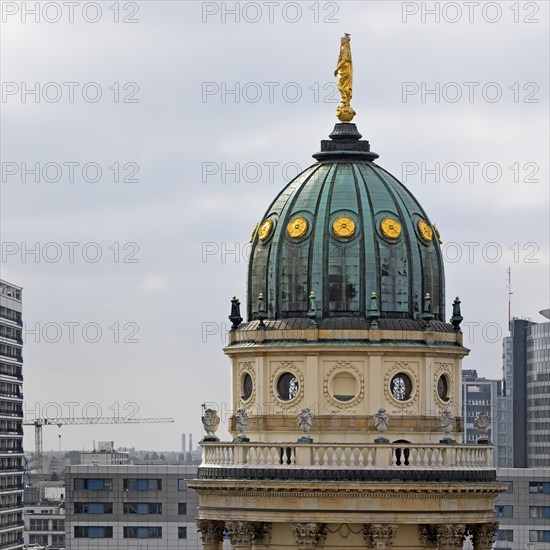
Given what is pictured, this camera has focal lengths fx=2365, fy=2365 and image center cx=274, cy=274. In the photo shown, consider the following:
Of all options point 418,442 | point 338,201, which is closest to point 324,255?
point 338,201

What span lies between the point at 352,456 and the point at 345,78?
1852cm

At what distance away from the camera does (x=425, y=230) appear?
345 ft

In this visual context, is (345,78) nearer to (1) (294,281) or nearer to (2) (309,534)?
(1) (294,281)

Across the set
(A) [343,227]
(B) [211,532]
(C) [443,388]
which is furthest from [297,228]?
(B) [211,532]

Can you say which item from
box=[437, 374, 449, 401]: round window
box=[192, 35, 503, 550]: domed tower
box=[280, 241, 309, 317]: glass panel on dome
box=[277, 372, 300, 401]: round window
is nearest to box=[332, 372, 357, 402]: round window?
box=[192, 35, 503, 550]: domed tower

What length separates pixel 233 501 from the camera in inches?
4043

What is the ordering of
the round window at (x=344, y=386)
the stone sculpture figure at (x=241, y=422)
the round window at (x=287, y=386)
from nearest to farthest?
1. the round window at (x=344, y=386)
2. the stone sculpture figure at (x=241, y=422)
3. the round window at (x=287, y=386)

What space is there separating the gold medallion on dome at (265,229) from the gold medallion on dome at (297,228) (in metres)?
1.15

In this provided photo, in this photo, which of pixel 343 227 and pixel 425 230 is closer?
pixel 343 227

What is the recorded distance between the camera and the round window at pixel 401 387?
10231cm

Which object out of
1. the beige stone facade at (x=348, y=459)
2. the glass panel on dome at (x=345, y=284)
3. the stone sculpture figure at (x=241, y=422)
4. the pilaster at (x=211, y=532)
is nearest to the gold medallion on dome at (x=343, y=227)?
the glass panel on dome at (x=345, y=284)

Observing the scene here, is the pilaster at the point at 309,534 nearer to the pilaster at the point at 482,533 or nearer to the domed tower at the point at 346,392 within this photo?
the domed tower at the point at 346,392

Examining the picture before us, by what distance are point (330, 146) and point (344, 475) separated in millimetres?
15973

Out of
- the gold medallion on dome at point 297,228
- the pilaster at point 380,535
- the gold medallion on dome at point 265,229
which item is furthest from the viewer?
the gold medallion on dome at point 265,229
